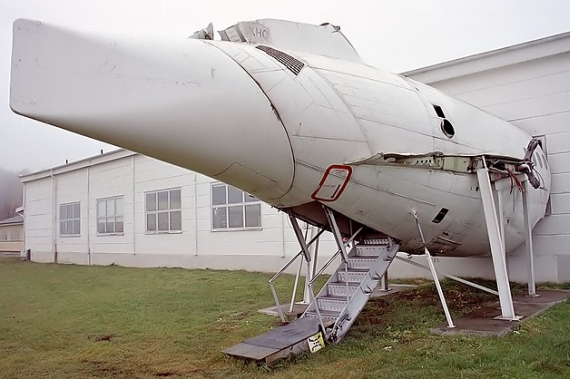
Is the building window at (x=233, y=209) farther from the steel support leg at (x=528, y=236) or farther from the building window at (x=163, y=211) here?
the steel support leg at (x=528, y=236)

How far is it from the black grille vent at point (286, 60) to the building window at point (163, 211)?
12.6 metres

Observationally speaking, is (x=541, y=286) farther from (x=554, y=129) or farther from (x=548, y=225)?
(x=554, y=129)

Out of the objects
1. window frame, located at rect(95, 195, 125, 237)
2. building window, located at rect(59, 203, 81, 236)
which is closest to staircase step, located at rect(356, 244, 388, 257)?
window frame, located at rect(95, 195, 125, 237)

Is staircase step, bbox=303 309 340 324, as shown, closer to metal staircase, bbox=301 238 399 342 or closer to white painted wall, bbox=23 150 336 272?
metal staircase, bbox=301 238 399 342

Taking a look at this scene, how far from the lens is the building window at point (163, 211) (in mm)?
17156

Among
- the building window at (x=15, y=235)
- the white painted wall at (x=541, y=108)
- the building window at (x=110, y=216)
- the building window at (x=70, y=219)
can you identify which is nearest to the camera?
the white painted wall at (x=541, y=108)

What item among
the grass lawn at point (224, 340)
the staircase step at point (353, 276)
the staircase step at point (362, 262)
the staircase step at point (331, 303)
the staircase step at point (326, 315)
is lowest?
the grass lawn at point (224, 340)

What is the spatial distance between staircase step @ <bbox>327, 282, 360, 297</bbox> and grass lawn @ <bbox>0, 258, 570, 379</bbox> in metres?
0.51

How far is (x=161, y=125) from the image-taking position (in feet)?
13.3

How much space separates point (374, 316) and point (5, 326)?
603 cm

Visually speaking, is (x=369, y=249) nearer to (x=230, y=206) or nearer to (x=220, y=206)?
(x=230, y=206)

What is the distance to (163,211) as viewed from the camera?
58.3 feet

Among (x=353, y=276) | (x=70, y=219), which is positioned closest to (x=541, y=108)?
(x=353, y=276)

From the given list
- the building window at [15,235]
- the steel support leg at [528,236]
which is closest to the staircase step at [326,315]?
the steel support leg at [528,236]
